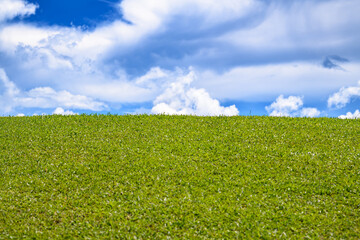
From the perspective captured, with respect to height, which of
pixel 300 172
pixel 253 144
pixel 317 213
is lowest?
pixel 317 213

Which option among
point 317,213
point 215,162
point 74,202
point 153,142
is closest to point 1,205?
point 74,202

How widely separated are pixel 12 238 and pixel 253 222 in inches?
373

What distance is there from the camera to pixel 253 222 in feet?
40.2

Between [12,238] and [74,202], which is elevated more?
[74,202]

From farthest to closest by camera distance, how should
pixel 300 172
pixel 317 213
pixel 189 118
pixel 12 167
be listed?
1. pixel 189 118
2. pixel 12 167
3. pixel 300 172
4. pixel 317 213

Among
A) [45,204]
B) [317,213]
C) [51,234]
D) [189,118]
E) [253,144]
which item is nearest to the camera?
[51,234]

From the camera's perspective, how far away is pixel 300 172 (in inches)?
621

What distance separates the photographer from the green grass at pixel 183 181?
40.1ft

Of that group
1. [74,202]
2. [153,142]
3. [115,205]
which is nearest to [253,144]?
[153,142]

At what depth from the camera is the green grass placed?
12234 millimetres

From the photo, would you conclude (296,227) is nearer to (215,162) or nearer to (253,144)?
(215,162)

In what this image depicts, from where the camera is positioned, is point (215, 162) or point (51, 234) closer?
point (51, 234)

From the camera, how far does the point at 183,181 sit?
589 inches

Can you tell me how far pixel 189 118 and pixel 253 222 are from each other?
12.9 meters
